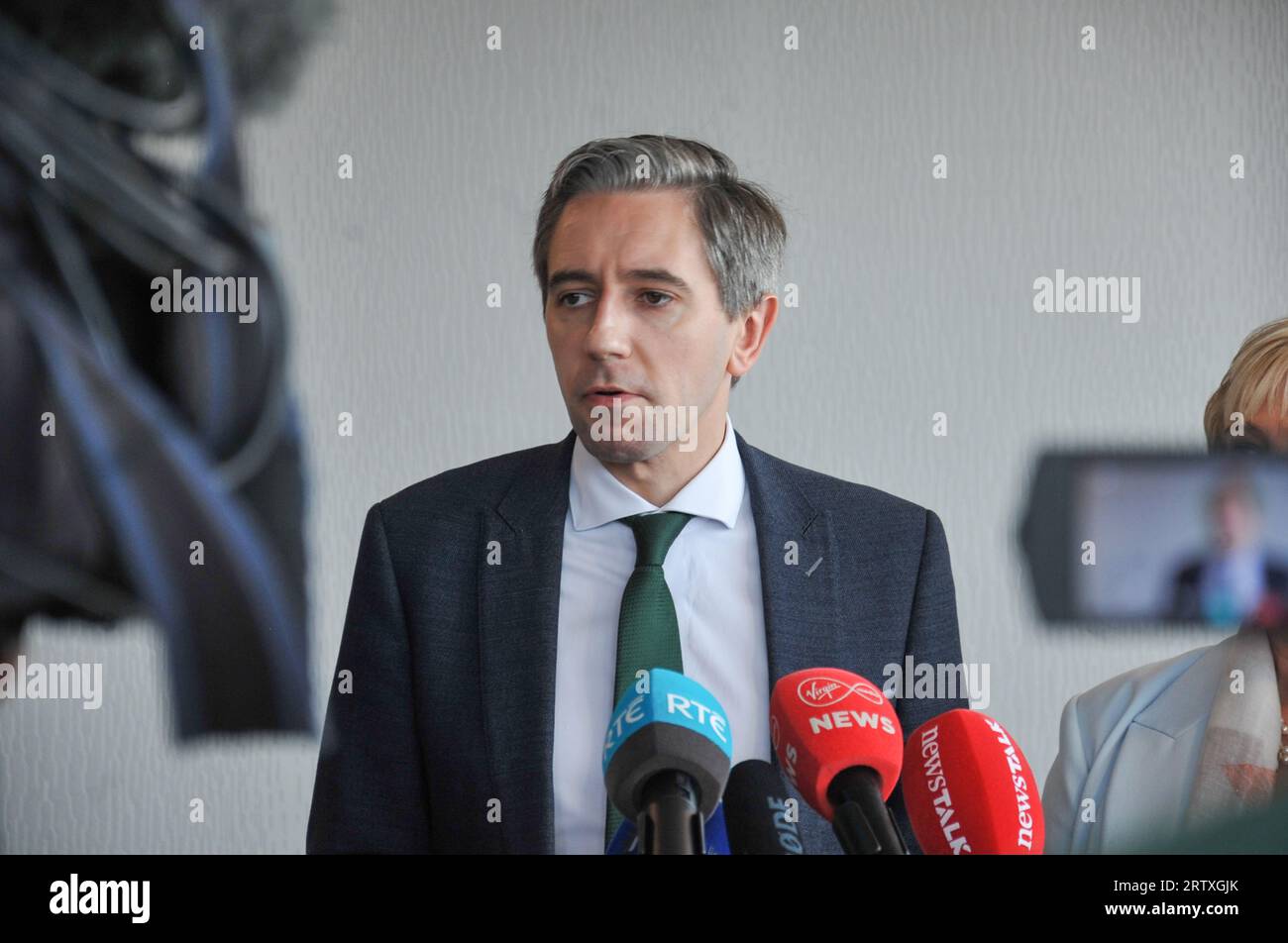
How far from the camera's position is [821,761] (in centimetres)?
111

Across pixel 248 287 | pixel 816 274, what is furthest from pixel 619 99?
pixel 248 287

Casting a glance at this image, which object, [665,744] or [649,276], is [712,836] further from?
[649,276]

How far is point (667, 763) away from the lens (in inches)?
39.8

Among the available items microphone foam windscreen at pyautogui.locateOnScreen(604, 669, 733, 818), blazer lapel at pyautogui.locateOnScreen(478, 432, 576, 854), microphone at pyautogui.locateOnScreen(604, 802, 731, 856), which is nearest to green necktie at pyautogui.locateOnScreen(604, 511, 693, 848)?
blazer lapel at pyautogui.locateOnScreen(478, 432, 576, 854)

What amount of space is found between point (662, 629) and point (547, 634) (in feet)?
0.55

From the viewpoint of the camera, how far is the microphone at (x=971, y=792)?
3.83 ft

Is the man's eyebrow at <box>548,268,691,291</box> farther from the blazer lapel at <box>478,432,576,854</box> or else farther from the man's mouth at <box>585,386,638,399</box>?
the blazer lapel at <box>478,432,576,854</box>

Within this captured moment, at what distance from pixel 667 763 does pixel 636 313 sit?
1039 millimetres

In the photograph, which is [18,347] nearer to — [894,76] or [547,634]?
[547,634]

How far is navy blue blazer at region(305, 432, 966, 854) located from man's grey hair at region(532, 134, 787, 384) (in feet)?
0.94

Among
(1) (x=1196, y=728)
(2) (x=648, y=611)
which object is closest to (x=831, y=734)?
(2) (x=648, y=611)

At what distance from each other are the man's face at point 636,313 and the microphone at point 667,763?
89 cm

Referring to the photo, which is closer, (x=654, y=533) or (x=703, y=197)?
(x=654, y=533)

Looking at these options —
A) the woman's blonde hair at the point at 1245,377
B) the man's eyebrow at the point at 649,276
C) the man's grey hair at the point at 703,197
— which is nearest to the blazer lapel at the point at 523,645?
the man's eyebrow at the point at 649,276
